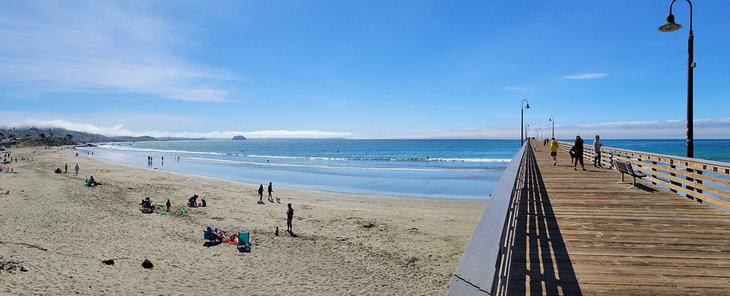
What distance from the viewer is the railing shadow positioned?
347 centimetres

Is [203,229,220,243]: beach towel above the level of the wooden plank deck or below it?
below

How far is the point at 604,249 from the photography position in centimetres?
466

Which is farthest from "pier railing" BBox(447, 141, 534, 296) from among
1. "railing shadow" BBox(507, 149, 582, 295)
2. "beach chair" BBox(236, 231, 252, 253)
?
"beach chair" BBox(236, 231, 252, 253)

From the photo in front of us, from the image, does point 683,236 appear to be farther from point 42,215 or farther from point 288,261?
point 42,215

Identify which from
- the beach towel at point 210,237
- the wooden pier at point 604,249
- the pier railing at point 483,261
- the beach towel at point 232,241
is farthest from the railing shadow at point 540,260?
the beach towel at point 210,237

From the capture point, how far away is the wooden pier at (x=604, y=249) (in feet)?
9.06

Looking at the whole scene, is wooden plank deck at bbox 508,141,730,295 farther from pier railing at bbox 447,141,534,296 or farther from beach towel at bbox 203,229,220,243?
beach towel at bbox 203,229,220,243

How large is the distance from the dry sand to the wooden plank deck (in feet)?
15.0

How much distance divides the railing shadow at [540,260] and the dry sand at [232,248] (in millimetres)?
4822

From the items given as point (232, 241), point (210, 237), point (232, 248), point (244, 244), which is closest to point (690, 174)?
point (244, 244)

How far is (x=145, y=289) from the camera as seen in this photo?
33.7ft

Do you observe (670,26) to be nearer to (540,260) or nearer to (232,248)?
(540,260)

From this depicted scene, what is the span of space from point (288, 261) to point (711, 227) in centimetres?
979

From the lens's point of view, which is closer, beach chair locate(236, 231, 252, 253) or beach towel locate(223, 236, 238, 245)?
beach chair locate(236, 231, 252, 253)
